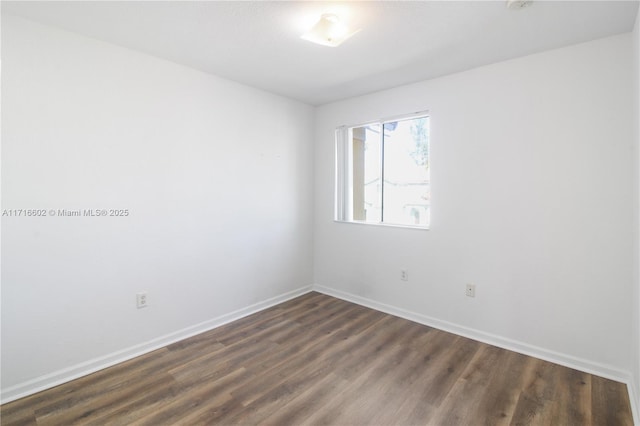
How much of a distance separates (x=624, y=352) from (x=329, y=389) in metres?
2.10

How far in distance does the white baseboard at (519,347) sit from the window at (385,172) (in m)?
0.95

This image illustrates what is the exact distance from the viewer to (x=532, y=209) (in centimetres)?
251

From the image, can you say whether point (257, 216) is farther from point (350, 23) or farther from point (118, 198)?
point (350, 23)

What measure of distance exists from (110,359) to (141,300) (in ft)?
1.51

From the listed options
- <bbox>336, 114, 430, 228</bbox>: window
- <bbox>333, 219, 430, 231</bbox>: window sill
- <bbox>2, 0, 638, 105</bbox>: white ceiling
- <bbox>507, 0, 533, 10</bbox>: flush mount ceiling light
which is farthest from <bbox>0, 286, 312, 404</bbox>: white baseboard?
<bbox>507, 0, 533, 10</bbox>: flush mount ceiling light

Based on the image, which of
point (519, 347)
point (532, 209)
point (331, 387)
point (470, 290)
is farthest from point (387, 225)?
point (331, 387)

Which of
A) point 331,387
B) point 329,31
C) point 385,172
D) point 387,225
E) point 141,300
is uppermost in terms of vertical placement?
point 329,31

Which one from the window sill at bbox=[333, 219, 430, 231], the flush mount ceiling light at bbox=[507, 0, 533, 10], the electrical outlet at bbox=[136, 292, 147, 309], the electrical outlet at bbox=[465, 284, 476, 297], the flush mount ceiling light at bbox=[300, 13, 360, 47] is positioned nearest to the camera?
the flush mount ceiling light at bbox=[507, 0, 533, 10]

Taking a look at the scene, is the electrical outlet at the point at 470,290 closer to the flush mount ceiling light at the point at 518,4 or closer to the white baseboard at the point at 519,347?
the white baseboard at the point at 519,347

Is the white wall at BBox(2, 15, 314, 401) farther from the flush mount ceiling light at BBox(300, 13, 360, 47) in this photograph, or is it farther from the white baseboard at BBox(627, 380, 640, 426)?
the white baseboard at BBox(627, 380, 640, 426)

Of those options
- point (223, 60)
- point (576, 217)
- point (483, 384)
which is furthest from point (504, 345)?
point (223, 60)

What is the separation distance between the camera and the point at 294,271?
3.91 metres

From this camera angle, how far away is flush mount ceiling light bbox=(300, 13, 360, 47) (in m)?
1.91

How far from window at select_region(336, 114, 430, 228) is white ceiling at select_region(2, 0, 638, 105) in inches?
27.5
